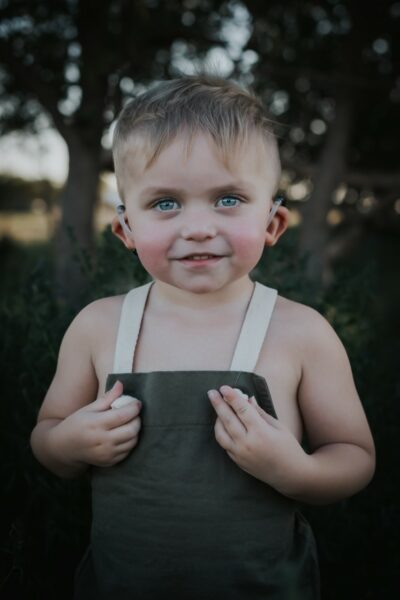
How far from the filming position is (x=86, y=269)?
2816mm

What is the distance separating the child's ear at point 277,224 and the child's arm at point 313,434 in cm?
24

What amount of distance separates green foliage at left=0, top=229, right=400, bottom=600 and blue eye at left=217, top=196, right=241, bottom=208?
993 mm

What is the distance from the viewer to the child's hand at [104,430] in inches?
61.9

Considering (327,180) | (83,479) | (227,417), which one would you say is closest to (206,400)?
(227,417)

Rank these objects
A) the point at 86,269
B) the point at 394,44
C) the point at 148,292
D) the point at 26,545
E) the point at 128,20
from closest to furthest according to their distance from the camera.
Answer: the point at 148,292 → the point at 26,545 → the point at 86,269 → the point at 128,20 → the point at 394,44

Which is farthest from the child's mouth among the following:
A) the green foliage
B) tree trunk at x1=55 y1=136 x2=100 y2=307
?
tree trunk at x1=55 y1=136 x2=100 y2=307

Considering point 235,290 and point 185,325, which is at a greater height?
point 235,290

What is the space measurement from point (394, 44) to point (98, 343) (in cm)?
563

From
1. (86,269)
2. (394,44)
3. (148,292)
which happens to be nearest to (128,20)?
(394,44)

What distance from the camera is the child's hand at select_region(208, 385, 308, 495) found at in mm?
1506

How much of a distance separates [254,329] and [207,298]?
0.57 ft

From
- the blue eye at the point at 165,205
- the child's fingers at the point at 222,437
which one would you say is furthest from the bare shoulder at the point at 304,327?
the blue eye at the point at 165,205

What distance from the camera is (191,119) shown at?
1601 mm

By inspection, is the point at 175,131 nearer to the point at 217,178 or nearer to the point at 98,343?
the point at 217,178
